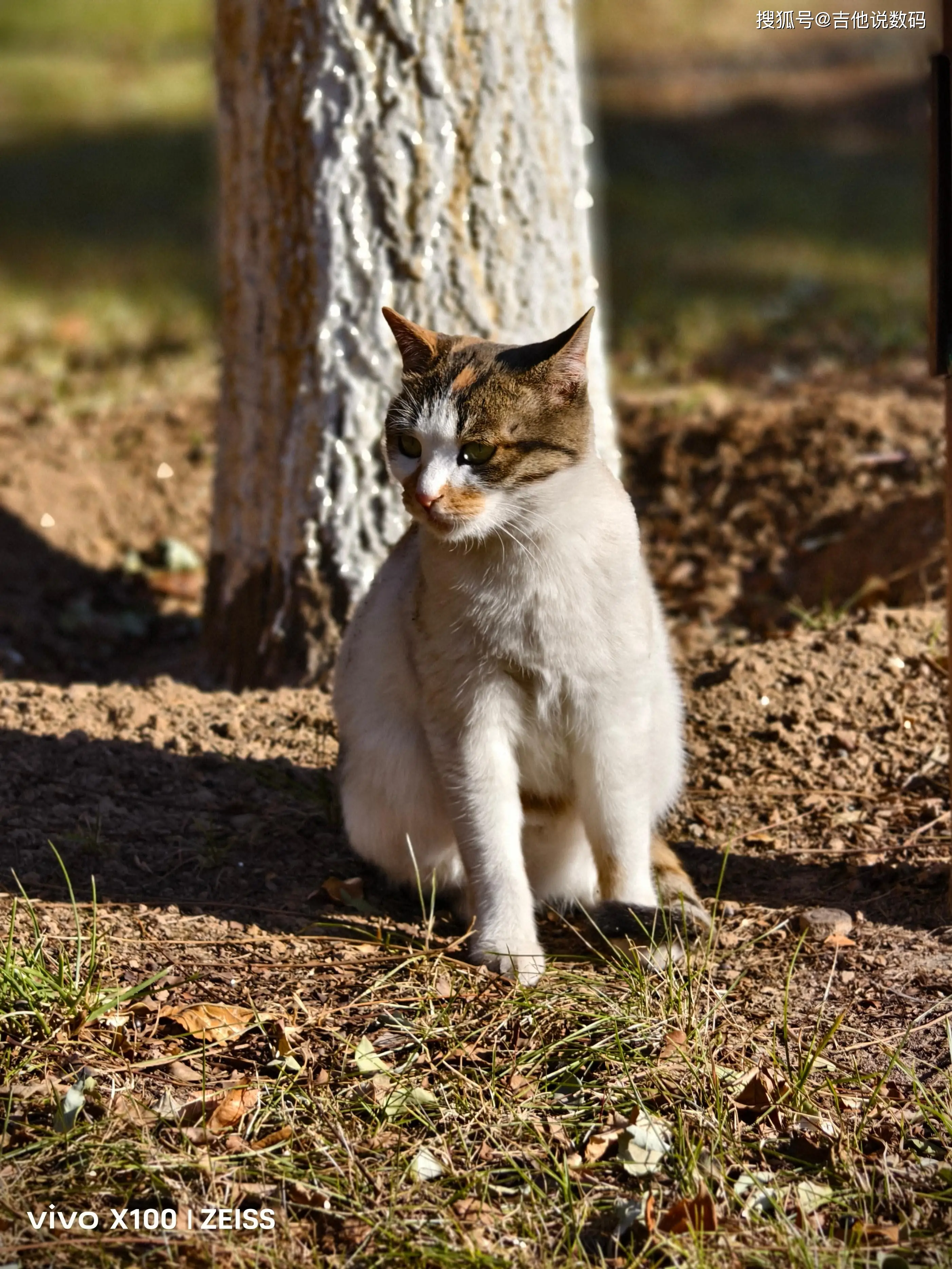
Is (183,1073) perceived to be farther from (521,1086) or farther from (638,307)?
(638,307)

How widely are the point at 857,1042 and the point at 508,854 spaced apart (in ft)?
2.53

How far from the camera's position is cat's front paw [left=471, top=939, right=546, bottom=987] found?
265cm

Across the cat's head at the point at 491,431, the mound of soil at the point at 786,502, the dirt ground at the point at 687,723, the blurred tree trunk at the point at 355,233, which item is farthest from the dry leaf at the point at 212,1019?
the mound of soil at the point at 786,502

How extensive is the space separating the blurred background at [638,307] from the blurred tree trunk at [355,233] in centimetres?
111

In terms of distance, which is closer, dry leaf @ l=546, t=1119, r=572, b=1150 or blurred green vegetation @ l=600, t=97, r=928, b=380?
dry leaf @ l=546, t=1119, r=572, b=1150

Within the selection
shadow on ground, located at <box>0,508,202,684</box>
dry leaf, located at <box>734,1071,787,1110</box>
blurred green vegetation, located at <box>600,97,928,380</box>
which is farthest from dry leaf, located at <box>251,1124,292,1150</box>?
blurred green vegetation, located at <box>600,97,928,380</box>

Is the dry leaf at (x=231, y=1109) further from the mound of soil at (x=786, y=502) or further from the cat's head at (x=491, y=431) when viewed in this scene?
the mound of soil at (x=786, y=502)

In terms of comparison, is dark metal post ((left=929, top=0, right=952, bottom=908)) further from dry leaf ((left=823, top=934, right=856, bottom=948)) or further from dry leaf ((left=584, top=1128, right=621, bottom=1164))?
dry leaf ((left=584, top=1128, right=621, bottom=1164))

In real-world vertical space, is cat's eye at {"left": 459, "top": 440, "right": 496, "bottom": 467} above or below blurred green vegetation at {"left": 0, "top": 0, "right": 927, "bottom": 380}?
below

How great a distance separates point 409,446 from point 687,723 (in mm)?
1405

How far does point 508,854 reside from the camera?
108 inches

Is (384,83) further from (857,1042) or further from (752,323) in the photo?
(752,323)

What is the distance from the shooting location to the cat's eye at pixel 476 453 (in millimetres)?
2518

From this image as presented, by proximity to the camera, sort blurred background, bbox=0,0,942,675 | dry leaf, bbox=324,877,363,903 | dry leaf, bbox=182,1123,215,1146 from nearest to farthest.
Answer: dry leaf, bbox=182,1123,215,1146 < dry leaf, bbox=324,877,363,903 < blurred background, bbox=0,0,942,675
